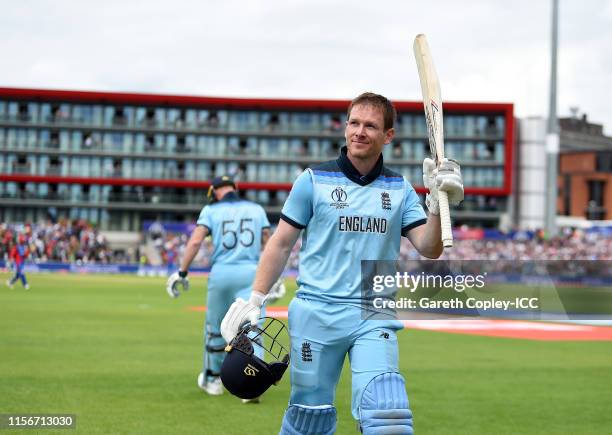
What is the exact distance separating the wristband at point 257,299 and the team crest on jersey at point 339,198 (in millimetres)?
695

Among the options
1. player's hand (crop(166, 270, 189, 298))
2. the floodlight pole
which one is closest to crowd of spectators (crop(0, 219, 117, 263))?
the floodlight pole

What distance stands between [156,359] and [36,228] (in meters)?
52.0

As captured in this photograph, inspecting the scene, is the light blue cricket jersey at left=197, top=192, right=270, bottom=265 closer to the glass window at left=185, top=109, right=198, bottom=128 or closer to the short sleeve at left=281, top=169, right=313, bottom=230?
the short sleeve at left=281, top=169, right=313, bottom=230

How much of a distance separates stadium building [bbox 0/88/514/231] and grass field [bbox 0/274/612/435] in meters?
64.0

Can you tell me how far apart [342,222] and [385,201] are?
31 cm

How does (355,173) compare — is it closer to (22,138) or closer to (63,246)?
(63,246)

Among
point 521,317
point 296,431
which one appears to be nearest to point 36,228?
point 521,317

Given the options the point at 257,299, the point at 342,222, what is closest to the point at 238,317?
the point at 257,299

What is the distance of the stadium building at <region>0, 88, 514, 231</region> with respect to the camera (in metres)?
81.1

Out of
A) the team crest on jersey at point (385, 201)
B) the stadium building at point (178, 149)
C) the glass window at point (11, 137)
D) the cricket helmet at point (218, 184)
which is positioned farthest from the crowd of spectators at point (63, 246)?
the team crest on jersey at point (385, 201)

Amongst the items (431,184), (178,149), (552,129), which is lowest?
(431,184)

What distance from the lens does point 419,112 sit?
8200cm

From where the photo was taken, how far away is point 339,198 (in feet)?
16.9

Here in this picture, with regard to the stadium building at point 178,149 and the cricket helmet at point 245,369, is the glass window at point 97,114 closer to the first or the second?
the stadium building at point 178,149
